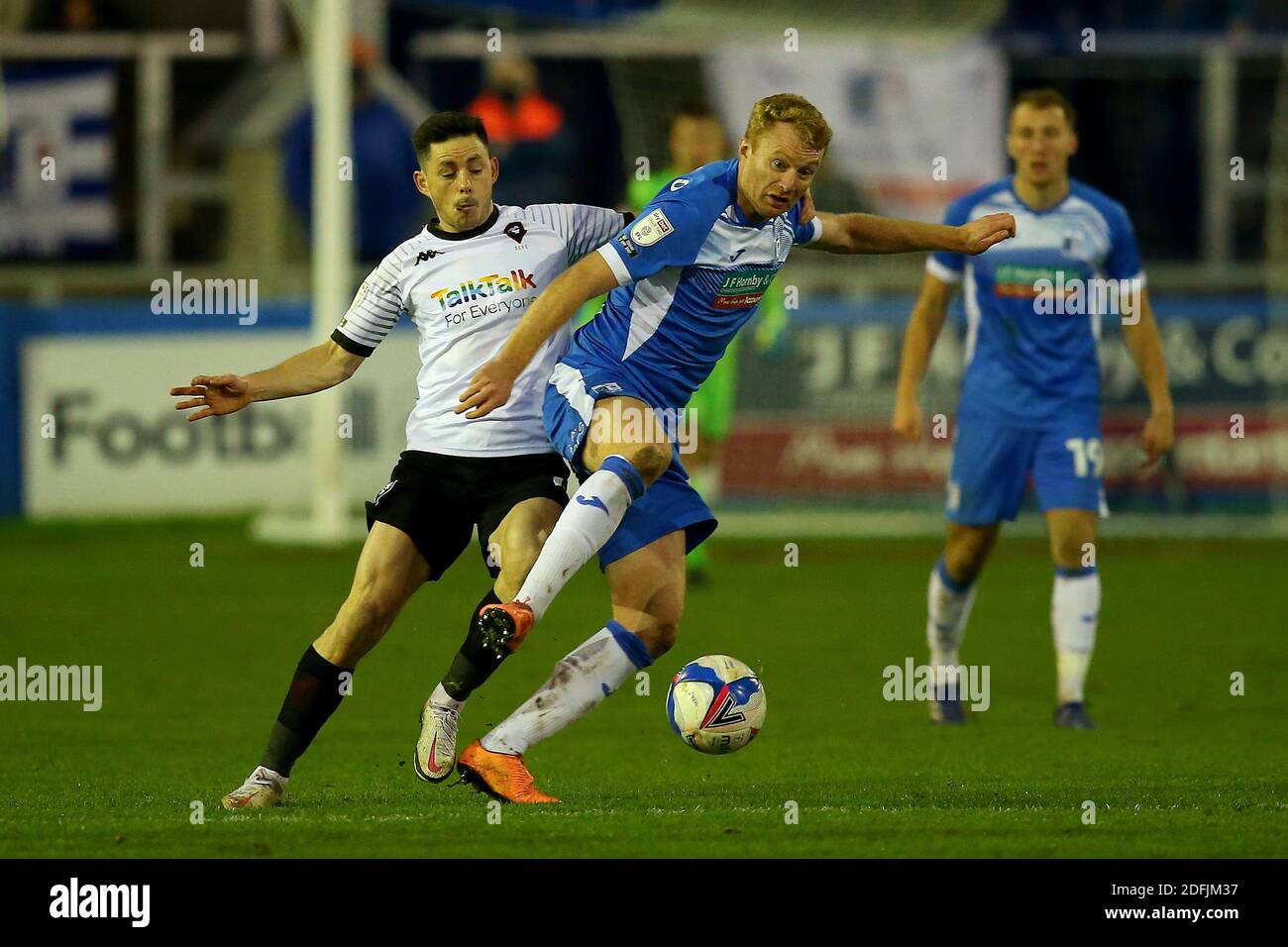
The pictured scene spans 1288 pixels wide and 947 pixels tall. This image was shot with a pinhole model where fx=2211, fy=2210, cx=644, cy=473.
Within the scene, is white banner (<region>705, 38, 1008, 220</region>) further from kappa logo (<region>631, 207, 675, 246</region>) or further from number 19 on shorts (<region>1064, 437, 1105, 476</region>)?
kappa logo (<region>631, 207, 675, 246</region>)

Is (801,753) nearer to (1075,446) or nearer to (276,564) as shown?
(1075,446)

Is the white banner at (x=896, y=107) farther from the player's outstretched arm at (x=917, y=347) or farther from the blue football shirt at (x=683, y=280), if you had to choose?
the blue football shirt at (x=683, y=280)

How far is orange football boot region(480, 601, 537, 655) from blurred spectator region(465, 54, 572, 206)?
1172 cm

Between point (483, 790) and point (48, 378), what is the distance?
10.7 meters

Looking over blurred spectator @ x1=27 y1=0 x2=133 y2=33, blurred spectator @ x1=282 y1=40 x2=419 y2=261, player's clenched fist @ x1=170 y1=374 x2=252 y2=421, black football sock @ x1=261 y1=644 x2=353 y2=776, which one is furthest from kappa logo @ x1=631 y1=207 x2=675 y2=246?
blurred spectator @ x1=27 y1=0 x2=133 y2=33

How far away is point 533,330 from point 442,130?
2.95 ft

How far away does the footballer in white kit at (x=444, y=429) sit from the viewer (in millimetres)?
6781

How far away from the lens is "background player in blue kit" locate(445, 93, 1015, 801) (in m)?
6.41

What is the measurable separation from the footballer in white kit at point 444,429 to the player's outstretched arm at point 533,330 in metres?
0.56

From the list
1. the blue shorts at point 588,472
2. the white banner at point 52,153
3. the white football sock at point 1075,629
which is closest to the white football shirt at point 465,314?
the blue shorts at point 588,472

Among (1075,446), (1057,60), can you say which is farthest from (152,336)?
(1075,446)

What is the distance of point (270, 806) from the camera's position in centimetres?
668

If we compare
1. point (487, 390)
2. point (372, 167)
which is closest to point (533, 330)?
point (487, 390)

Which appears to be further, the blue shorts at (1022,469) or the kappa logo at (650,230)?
the blue shorts at (1022,469)
